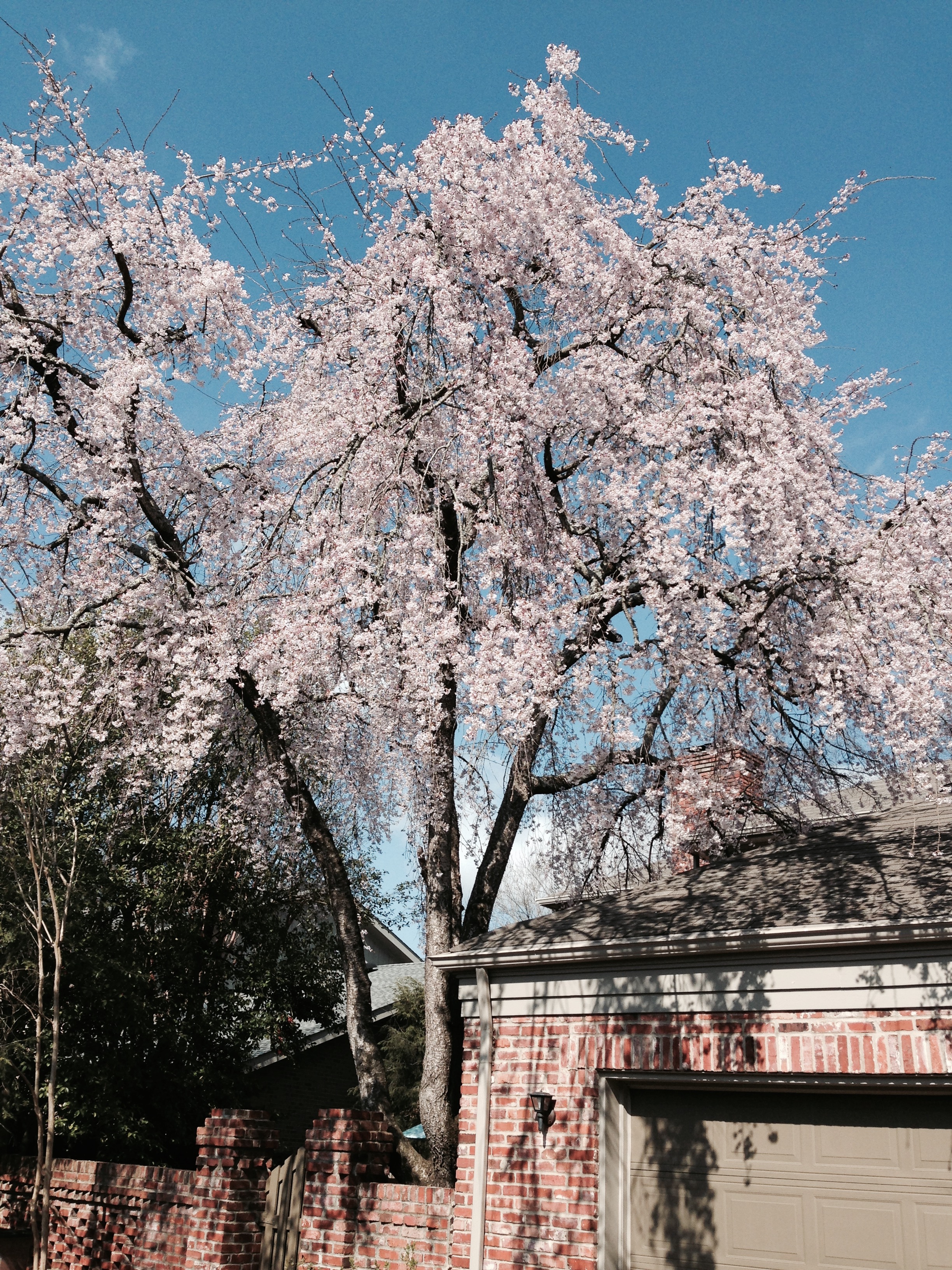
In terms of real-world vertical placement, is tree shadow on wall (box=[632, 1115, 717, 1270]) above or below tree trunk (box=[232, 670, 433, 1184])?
below

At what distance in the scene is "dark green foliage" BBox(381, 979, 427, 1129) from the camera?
17.1 metres

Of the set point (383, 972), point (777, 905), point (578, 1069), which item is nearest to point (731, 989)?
point (777, 905)

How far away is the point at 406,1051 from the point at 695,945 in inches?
487

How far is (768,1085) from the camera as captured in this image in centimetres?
670

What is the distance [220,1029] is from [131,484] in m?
7.85

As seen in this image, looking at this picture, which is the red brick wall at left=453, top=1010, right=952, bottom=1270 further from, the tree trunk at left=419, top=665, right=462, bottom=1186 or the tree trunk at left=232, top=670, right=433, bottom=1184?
the tree trunk at left=232, top=670, right=433, bottom=1184

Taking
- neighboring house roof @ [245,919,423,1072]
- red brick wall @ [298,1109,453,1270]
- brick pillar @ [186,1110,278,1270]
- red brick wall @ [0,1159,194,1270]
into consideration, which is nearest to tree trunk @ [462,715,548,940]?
red brick wall @ [298,1109,453,1270]

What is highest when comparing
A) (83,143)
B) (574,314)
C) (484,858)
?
(83,143)

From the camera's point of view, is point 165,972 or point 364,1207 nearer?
point 364,1207

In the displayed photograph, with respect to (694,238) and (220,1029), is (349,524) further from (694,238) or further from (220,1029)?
(220,1029)

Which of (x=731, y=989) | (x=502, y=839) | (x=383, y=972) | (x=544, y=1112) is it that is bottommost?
(x=544, y=1112)

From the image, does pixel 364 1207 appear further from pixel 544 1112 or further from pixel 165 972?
pixel 165 972

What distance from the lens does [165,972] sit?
13.7 m

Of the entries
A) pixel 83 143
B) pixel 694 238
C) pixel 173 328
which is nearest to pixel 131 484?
pixel 173 328
